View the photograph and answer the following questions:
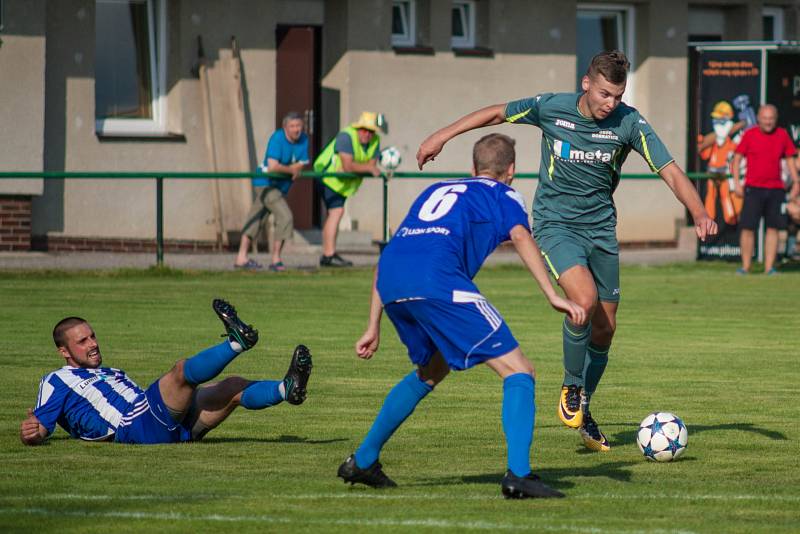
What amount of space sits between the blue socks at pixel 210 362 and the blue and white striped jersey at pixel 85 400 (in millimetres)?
589

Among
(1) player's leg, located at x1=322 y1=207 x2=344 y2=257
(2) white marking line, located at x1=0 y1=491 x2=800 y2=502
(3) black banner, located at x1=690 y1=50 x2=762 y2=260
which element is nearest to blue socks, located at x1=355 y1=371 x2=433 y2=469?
(2) white marking line, located at x1=0 y1=491 x2=800 y2=502

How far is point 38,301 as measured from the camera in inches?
695

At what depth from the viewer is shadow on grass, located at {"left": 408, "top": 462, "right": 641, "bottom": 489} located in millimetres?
7758

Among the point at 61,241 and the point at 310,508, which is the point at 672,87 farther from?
the point at 310,508

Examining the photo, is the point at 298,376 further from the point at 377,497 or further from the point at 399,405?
the point at 377,497

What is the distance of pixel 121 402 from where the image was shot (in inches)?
352

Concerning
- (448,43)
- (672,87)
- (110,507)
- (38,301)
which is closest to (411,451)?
(110,507)

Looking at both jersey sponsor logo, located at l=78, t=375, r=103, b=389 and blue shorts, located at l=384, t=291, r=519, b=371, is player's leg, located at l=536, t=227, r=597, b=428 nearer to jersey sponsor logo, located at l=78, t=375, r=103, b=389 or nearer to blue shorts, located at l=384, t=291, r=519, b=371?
blue shorts, located at l=384, t=291, r=519, b=371

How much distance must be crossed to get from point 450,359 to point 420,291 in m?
0.34

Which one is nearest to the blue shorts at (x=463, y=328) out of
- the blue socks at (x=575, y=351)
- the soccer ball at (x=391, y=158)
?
the blue socks at (x=575, y=351)

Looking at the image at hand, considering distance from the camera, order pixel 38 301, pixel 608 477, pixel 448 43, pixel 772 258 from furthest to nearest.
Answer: pixel 448 43, pixel 772 258, pixel 38 301, pixel 608 477

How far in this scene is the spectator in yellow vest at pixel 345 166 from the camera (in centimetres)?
2152

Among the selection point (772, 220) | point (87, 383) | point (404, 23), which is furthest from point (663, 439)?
A: point (404, 23)

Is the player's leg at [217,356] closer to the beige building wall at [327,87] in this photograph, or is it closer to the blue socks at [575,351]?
the blue socks at [575,351]
